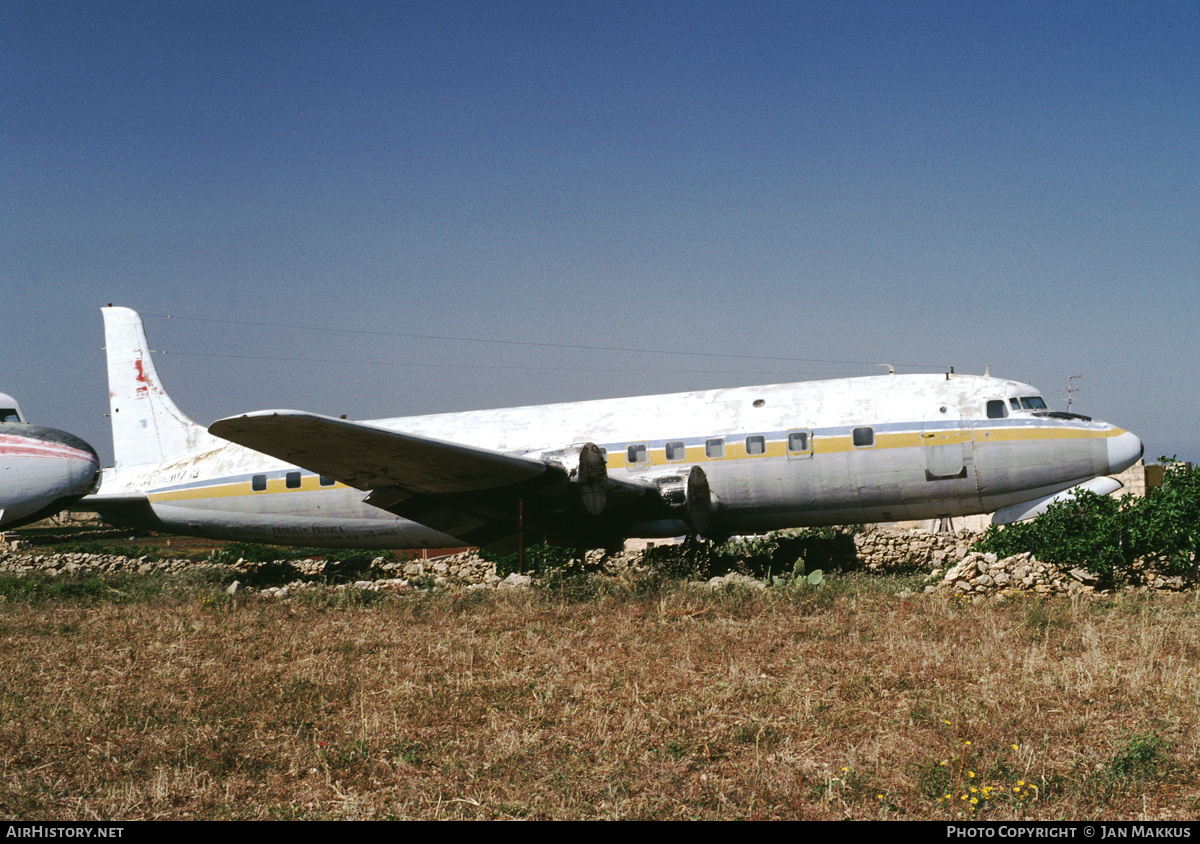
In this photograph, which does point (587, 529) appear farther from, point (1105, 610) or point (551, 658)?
point (1105, 610)

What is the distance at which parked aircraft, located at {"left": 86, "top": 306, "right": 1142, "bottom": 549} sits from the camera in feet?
49.5

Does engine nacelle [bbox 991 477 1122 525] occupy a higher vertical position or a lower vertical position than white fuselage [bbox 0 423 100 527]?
lower

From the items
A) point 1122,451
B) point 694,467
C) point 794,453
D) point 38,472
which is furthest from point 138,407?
point 1122,451

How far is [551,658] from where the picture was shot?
29.2ft

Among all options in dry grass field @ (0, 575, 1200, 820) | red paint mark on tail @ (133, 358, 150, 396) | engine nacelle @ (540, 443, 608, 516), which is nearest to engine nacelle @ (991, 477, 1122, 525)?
dry grass field @ (0, 575, 1200, 820)

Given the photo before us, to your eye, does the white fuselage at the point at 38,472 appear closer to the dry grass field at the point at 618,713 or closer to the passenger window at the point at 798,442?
the dry grass field at the point at 618,713

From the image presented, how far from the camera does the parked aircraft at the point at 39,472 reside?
15.5 m

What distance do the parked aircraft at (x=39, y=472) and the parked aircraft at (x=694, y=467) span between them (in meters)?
3.12

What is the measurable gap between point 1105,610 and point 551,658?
7.33m

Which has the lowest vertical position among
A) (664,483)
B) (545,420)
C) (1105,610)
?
(1105,610)

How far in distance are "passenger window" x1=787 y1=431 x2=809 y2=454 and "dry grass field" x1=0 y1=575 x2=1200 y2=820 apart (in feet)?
15.1

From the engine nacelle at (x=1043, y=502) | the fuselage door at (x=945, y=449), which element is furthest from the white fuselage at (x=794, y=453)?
the engine nacelle at (x=1043, y=502)

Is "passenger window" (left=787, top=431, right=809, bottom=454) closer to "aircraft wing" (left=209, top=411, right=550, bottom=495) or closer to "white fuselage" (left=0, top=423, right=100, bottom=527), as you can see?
"aircraft wing" (left=209, top=411, right=550, bottom=495)
